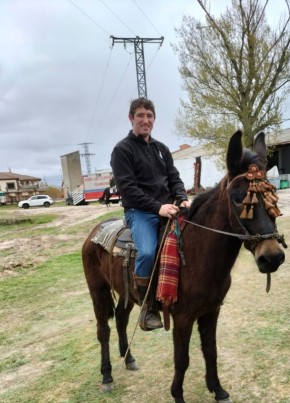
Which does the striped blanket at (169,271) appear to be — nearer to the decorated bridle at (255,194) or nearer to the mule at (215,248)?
the mule at (215,248)

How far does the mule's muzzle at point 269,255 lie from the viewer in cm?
221

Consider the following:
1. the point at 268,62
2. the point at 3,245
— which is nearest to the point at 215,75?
the point at 268,62

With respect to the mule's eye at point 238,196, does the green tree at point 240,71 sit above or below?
above

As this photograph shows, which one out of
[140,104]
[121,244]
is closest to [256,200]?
[140,104]

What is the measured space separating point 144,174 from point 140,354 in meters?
2.44

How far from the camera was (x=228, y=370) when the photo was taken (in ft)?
Result: 12.1

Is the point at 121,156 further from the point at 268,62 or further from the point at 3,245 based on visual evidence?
the point at 268,62

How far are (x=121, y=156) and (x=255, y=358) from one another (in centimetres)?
270

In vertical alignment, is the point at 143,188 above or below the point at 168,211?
above

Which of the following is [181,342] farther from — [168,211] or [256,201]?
[256,201]

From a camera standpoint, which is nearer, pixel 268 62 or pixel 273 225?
pixel 273 225

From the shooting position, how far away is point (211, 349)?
3.21 m

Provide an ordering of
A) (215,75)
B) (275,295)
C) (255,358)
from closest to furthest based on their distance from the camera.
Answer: (255,358) → (275,295) → (215,75)

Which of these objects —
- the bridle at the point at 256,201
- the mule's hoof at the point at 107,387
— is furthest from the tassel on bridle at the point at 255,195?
the mule's hoof at the point at 107,387
